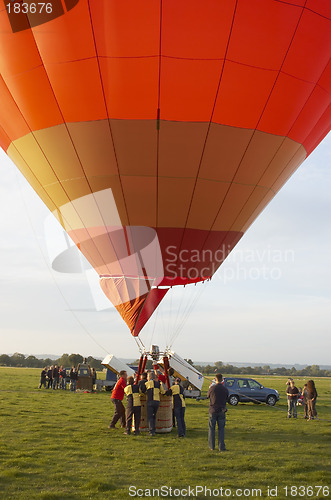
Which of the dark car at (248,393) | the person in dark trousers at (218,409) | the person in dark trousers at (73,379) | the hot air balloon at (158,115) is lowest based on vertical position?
the person in dark trousers at (218,409)

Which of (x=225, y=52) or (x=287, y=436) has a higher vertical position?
(x=225, y=52)

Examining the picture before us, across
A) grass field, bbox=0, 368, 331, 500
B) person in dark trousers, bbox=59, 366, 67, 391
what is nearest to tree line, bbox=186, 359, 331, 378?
person in dark trousers, bbox=59, 366, 67, 391

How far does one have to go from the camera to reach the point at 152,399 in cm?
1132

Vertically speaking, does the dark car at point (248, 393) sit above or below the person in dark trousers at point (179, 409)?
above

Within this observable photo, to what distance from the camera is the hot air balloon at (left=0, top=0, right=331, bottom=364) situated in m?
10.2

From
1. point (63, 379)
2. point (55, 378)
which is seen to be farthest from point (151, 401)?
point (63, 379)

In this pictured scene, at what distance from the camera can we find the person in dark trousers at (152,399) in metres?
11.4

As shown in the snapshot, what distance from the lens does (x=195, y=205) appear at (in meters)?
12.0

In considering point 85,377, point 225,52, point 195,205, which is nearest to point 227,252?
point 195,205

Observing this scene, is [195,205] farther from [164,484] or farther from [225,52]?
[164,484]

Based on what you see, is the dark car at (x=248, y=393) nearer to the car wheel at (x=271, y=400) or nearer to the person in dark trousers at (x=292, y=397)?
the car wheel at (x=271, y=400)

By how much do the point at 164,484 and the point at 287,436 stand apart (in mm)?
5624

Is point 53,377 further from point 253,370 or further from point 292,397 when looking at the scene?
point 253,370

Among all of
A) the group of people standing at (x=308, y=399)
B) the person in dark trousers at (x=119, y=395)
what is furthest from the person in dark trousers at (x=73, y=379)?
the person in dark trousers at (x=119, y=395)
